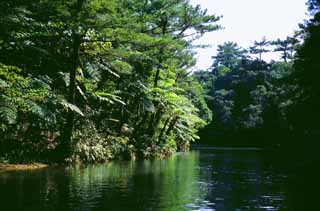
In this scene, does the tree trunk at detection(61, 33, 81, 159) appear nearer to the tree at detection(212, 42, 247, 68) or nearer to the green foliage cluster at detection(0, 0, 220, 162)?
the green foliage cluster at detection(0, 0, 220, 162)

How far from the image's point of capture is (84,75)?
36.1m

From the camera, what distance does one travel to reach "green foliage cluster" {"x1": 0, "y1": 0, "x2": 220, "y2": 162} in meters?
26.3

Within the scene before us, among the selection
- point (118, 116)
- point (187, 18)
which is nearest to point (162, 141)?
point (118, 116)

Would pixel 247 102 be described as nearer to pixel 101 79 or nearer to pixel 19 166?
pixel 101 79

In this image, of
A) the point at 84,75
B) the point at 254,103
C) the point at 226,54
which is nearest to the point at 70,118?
the point at 84,75

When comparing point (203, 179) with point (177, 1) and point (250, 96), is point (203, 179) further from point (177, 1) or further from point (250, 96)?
point (250, 96)

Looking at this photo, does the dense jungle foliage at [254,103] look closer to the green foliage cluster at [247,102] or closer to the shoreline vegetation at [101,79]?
the green foliage cluster at [247,102]

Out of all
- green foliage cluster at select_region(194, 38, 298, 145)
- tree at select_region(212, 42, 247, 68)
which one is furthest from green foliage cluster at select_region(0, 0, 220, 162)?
tree at select_region(212, 42, 247, 68)

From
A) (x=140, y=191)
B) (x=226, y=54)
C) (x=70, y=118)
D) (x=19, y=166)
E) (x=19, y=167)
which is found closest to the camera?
(x=140, y=191)

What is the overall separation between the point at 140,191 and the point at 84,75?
20055mm

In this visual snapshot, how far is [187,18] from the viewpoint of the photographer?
43.5 m

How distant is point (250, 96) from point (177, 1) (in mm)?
44459

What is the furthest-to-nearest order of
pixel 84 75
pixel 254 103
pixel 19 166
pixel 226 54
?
pixel 226 54 → pixel 254 103 → pixel 84 75 → pixel 19 166

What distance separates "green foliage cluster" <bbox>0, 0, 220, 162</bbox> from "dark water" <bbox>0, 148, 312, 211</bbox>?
425 cm
